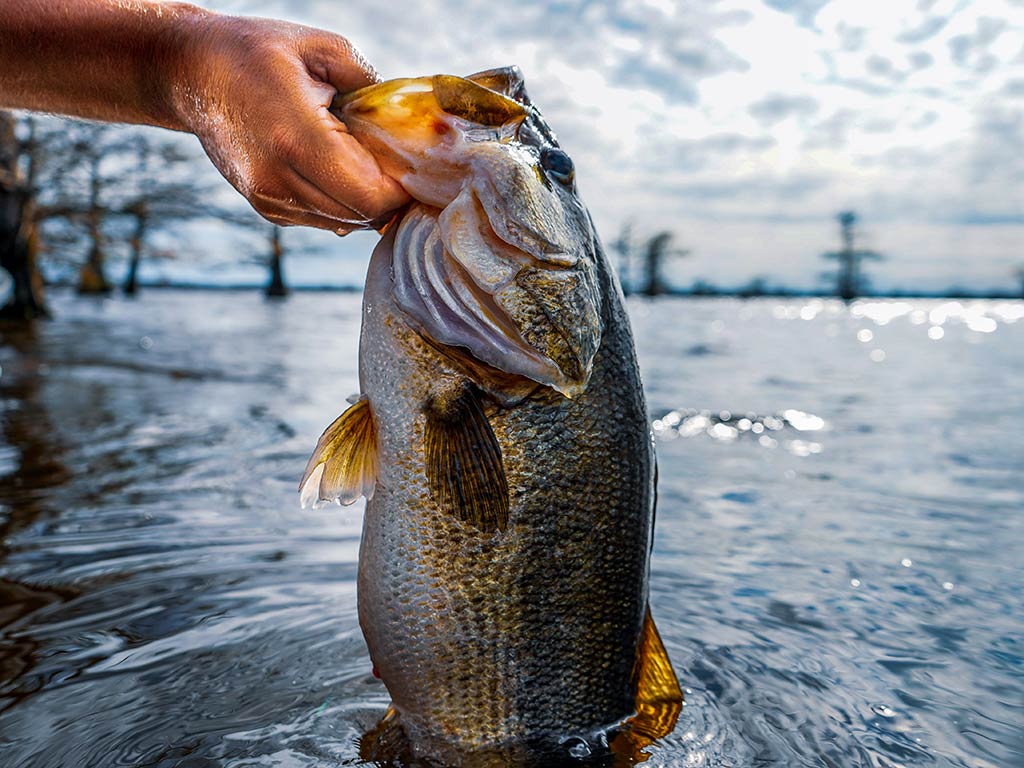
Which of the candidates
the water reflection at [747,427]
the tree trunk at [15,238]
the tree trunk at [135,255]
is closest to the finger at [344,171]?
the water reflection at [747,427]

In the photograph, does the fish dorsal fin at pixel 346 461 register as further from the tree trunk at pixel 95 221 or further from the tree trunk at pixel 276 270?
the tree trunk at pixel 276 270

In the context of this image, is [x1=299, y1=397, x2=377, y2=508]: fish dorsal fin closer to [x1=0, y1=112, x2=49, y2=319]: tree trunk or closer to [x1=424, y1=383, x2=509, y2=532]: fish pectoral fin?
[x1=424, y1=383, x2=509, y2=532]: fish pectoral fin

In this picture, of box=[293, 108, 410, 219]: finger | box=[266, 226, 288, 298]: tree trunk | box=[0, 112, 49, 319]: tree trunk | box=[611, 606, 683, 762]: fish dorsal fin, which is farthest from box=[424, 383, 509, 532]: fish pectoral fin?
box=[266, 226, 288, 298]: tree trunk

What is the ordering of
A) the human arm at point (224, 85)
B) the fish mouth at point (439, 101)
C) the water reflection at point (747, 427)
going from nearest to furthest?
the fish mouth at point (439, 101) → the human arm at point (224, 85) → the water reflection at point (747, 427)

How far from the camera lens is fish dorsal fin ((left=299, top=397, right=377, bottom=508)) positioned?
241 centimetres

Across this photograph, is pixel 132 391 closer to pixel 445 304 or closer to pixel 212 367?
pixel 212 367

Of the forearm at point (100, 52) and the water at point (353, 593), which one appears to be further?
the water at point (353, 593)

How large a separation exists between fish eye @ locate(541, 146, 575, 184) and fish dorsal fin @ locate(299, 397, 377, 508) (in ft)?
2.80

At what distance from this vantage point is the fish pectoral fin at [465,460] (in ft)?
7.54

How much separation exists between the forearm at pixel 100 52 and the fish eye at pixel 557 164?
3.88 feet

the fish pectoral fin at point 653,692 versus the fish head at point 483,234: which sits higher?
the fish head at point 483,234

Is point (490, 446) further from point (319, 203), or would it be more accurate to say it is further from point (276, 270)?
point (276, 270)

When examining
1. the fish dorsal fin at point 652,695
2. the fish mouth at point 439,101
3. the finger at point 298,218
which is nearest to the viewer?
the fish mouth at point 439,101

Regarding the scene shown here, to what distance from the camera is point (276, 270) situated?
202 ft
